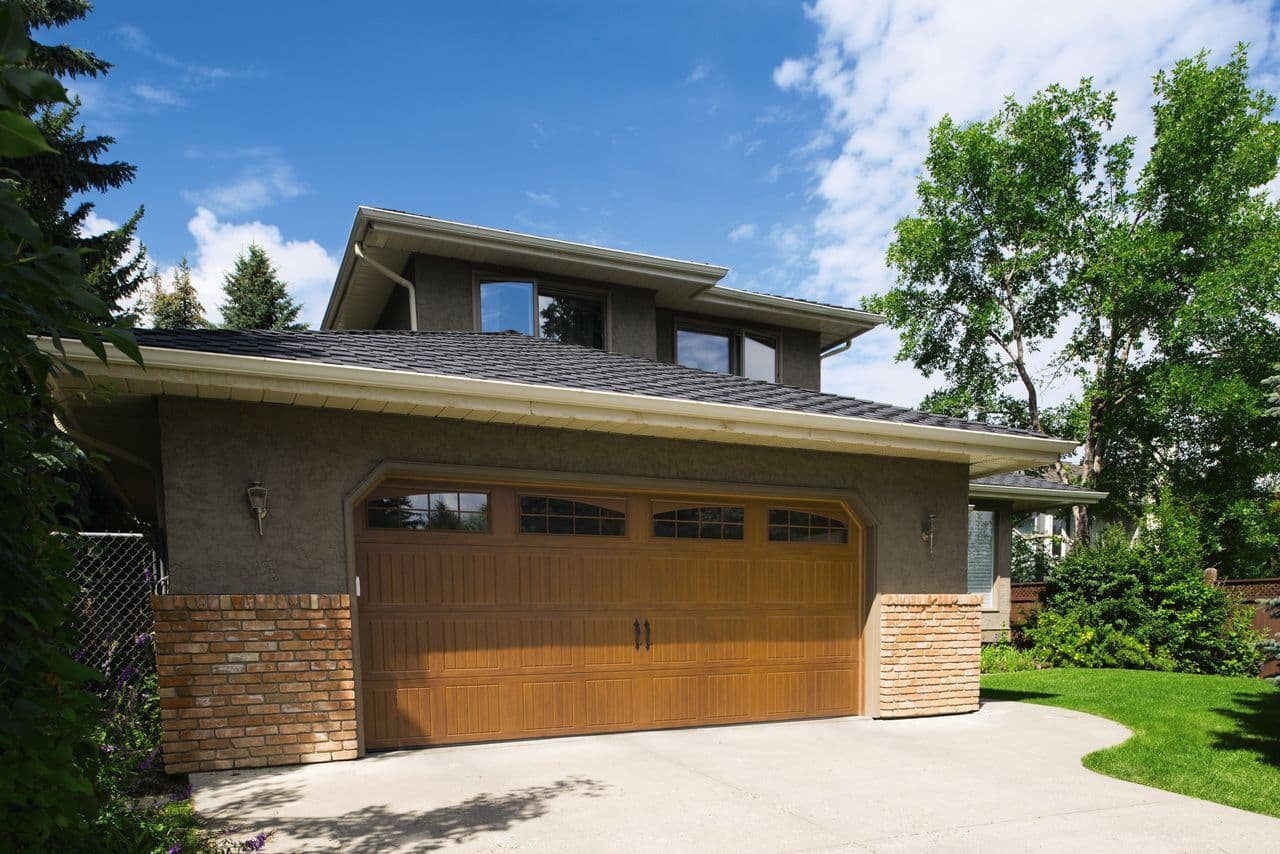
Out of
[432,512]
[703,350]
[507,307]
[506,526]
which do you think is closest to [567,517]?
[506,526]

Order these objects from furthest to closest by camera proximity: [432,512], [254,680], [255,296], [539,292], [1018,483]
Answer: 1. [255,296]
2. [1018,483]
3. [539,292]
4. [432,512]
5. [254,680]

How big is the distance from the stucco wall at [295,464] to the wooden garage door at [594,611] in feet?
1.22

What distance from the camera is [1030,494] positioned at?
14.1 meters

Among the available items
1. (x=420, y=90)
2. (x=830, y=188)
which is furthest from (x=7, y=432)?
(x=830, y=188)

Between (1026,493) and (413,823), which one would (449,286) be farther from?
(1026,493)

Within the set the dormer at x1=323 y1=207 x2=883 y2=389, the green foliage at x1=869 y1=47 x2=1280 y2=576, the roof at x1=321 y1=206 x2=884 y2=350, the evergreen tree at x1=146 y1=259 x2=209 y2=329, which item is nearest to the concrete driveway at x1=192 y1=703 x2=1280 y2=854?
the dormer at x1=323 y1=207 x2=883 y2=389

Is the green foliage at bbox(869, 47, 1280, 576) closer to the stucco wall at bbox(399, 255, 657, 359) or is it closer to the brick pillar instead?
the brick pillar

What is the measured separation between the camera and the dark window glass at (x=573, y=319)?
426 inches

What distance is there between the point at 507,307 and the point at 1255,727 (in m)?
9.73

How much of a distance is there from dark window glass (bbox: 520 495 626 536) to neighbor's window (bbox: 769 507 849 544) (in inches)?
70.6

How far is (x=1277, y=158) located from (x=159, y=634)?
999 inches

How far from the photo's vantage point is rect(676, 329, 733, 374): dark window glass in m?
12.2

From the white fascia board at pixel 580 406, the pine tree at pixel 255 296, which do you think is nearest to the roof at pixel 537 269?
the white fascia board at pixel 580 406

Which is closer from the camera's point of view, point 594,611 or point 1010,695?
point 594,611
